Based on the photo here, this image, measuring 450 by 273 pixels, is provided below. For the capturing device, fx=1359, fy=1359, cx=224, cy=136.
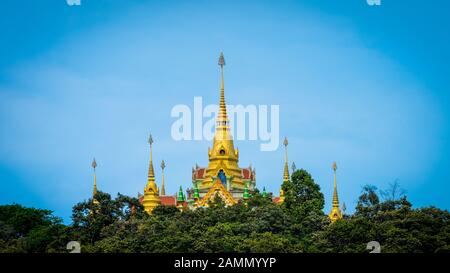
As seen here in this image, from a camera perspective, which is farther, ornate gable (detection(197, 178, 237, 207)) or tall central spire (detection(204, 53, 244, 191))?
tall central spire (detection(204, 53, 244, 191))

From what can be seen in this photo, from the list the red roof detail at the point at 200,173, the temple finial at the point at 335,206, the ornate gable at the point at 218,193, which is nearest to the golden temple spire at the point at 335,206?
the temple finial at the point at 335,206

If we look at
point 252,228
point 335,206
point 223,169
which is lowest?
point 252,228

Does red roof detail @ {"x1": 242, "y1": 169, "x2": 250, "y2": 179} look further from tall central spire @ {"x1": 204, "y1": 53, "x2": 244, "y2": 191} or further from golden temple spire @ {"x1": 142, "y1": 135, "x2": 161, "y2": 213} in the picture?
golden temple spire @ {"x1": 142, "y1": 135, "x2": 161, "y2": 213}

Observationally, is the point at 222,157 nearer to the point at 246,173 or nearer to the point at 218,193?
the point at 246,173

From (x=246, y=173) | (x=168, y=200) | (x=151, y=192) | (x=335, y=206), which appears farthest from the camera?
(x=246, y=173)

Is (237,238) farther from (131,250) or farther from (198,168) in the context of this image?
(198,168)

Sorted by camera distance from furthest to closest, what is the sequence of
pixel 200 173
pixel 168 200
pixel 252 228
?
pixel 200 173 → pixel 168 200 → pixel 252 228

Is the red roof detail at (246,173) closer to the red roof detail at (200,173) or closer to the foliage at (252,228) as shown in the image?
the red roof detail at (200,173)

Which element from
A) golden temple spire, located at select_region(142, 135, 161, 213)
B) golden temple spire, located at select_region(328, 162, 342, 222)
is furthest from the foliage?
golden temple spire, located at select_region(142, 135, 161, 213)

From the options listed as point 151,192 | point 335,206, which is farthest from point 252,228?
point 151,192

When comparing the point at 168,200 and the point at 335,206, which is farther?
the point at 168,200
